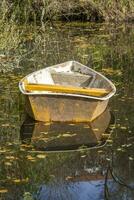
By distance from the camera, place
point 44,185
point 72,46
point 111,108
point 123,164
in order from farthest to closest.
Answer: point 72,46
point 111,108
point 123,164
point 44,185

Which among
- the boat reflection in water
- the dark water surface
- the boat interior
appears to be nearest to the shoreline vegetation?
the dark water surface

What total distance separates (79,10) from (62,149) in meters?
17.3

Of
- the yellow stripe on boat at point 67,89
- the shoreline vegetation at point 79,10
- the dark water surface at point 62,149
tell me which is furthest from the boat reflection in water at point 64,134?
the shoreline vegetation at point 79,10

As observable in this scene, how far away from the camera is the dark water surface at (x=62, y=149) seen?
8023mm

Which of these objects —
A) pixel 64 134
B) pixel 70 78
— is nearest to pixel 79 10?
pixel 70 78

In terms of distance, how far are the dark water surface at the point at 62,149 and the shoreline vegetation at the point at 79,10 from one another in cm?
917

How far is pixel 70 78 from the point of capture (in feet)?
40.2

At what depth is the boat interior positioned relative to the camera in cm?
1186

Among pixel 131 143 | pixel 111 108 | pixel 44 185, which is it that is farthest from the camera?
pixel 111 108

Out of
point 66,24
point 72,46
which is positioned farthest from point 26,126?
point 66,24

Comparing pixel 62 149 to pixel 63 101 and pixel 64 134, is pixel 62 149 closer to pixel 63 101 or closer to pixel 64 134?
pixel 64 134

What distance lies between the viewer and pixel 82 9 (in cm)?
2594

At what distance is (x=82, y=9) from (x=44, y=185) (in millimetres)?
18561

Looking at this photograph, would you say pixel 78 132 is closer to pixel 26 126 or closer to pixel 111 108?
pixel 26 126
